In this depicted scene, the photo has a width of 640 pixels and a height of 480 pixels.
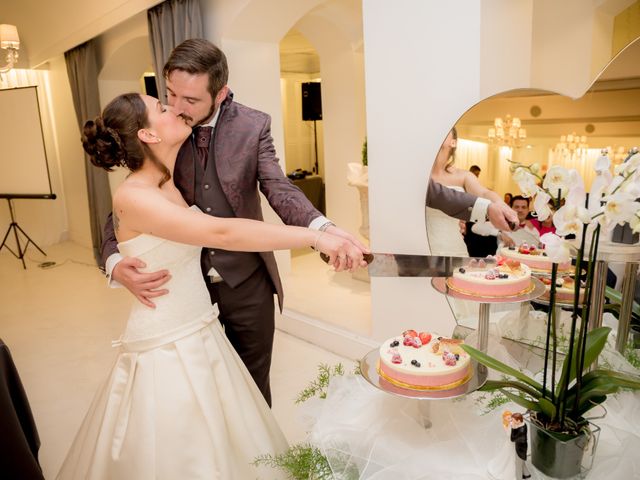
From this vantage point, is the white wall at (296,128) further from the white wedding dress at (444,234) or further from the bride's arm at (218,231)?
the bride's arm at (218,231)

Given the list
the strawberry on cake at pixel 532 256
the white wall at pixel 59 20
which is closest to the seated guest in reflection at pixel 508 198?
the strawberry on cake at pixel 532 256

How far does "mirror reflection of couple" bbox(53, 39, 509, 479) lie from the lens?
5.44 feet

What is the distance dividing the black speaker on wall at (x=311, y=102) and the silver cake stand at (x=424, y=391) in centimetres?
862

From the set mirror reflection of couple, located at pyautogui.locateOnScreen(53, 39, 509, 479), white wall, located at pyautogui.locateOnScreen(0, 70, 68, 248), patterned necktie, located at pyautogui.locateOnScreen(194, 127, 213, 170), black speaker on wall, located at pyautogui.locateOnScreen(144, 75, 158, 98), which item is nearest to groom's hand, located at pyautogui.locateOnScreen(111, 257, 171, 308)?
mirror reflection of couple, located at pyautogui.locateOnScreen(53, 39, 509, 479)

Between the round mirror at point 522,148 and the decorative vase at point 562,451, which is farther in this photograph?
the round mirror at point 522,148

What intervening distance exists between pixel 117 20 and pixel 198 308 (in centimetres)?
426

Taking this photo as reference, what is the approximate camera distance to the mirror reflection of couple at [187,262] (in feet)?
5.44

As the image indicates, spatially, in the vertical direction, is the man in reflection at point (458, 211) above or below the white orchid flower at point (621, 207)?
below

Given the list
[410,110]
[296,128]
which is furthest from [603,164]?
[296,128]

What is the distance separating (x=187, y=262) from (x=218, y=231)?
0.29 metres

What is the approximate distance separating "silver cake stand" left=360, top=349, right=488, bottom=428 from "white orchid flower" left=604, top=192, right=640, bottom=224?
1.60 feet

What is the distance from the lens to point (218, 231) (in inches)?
63.9

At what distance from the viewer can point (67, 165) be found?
764 centimetres

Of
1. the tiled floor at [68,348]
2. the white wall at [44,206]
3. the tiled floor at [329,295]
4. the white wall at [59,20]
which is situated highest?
the white wall at [59,20]
